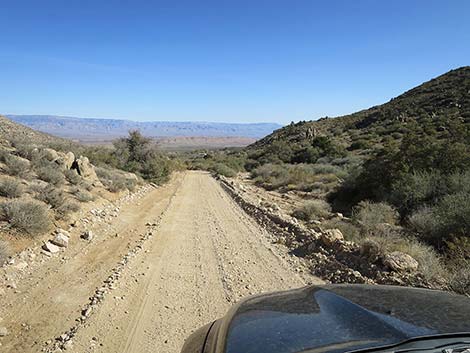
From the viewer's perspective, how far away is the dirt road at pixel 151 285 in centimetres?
468

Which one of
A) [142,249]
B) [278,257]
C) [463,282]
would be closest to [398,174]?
[278,257]

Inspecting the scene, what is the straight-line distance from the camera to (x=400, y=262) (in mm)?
6422

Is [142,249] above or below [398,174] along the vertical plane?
below

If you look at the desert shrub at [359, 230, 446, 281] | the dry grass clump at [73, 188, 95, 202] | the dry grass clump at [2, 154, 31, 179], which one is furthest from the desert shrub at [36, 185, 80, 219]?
the desert shrub at [359, 230, 446, 281]

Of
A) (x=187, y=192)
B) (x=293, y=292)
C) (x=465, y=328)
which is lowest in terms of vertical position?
(x=187, y=192)

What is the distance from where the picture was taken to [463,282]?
204 inches

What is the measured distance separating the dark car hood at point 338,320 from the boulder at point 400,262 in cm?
399

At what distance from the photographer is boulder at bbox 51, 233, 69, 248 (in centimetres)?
799

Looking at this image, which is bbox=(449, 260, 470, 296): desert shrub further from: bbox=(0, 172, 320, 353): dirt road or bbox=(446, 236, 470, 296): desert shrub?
bbox=(0, 172, 320, 353): dirt road

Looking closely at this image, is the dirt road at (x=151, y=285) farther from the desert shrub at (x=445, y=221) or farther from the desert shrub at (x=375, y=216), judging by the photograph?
the desert shrub at (x=445, y=221)

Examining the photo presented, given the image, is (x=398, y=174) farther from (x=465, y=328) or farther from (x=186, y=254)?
(x=465, y=328)

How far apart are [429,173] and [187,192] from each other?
11858 mm

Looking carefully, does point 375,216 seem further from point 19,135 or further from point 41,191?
point 19,135

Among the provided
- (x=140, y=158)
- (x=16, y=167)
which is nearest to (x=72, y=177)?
(x=16, y=167)
